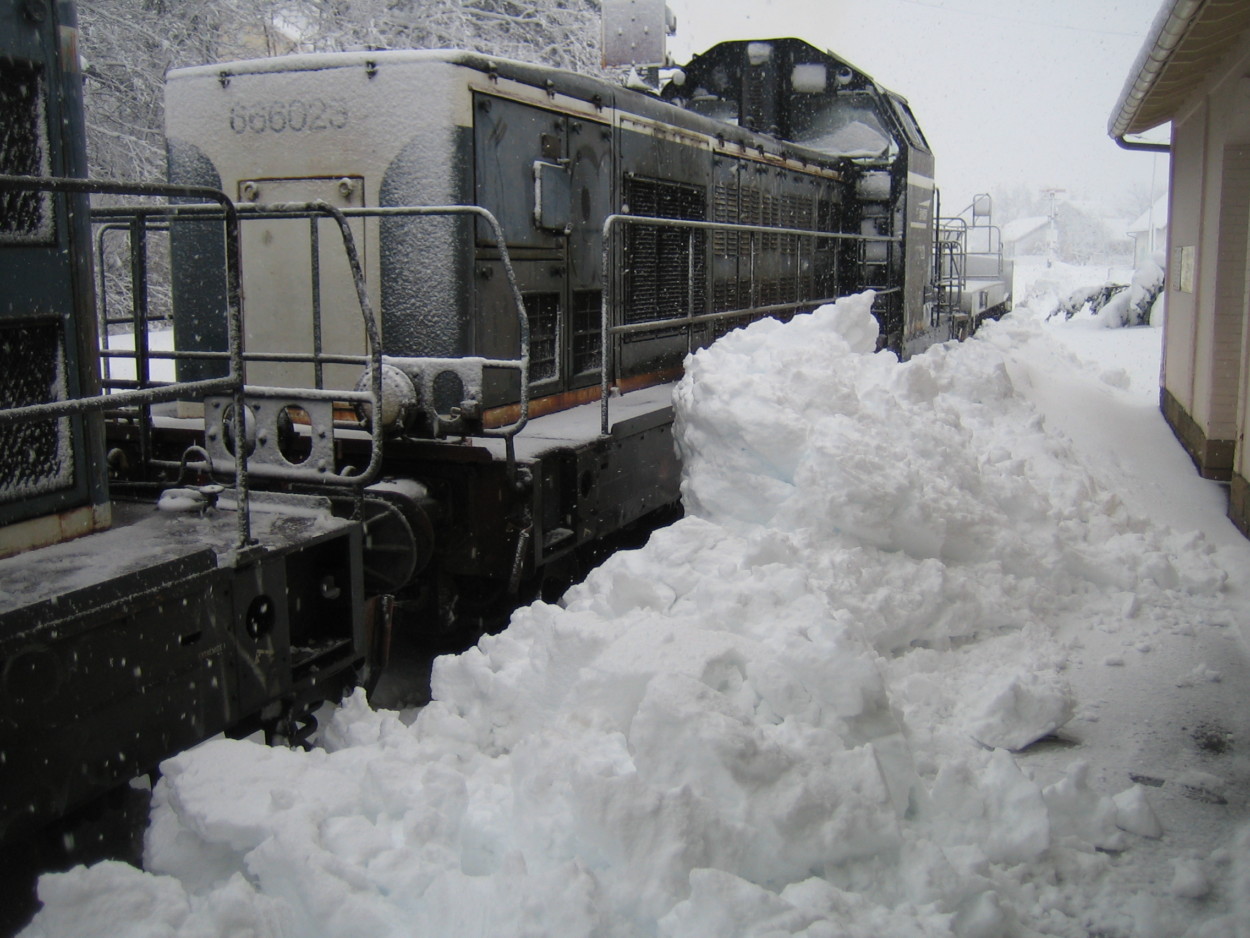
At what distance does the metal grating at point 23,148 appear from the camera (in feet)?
8.87

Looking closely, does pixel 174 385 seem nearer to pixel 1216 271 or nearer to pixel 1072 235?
pixel 1216 271

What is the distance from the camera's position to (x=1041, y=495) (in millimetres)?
5258

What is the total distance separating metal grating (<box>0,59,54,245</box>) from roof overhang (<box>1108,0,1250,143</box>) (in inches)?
202

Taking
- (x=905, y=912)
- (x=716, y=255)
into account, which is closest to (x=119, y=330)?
(x=716, y=255)

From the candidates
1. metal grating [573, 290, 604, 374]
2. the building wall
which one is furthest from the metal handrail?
the building wall

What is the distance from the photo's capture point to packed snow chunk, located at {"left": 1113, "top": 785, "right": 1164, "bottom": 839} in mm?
2873

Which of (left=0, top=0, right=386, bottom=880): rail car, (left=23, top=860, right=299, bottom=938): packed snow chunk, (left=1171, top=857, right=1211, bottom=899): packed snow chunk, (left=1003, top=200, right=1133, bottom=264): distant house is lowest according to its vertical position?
(left=1171, top=857, right=1211, bottom=899): packed snow chunk

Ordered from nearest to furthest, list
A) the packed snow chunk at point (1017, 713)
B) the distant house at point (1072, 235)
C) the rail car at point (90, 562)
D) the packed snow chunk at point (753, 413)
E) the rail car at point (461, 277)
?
the rail car at point (90, 562), the packed snow chunk at point (1017, 713), the rail car at point (461, 277), the packed snow chunk at point (753, 413), the distant house at point (1072, 235)

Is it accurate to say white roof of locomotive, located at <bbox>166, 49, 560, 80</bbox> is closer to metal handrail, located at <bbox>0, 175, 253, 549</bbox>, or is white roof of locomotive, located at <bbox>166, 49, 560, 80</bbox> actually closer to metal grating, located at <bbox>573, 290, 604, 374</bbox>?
metal grating, located at <bbox>573, 290, 604, 374</bbox>

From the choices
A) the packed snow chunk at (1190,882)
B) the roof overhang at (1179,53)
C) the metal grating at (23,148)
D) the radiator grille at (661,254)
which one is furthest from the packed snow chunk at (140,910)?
the roof overhang at (1179,53)

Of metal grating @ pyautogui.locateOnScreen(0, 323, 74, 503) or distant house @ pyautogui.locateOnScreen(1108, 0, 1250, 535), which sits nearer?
metal grating @ pyautogui.locateOnScreen(0, 323, 74, 503)

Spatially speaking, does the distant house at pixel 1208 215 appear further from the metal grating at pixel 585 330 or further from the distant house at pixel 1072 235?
the distant house at pixel 1072 235

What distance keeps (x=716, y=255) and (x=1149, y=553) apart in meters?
3.48

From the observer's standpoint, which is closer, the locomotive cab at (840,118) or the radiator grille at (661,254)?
the radiator grille at (661,254)
